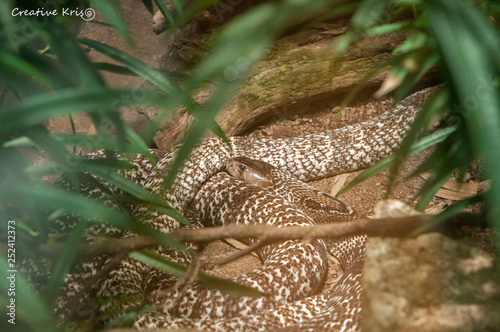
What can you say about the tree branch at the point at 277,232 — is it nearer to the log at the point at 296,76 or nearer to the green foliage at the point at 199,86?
the green foliage at the point at 199,86

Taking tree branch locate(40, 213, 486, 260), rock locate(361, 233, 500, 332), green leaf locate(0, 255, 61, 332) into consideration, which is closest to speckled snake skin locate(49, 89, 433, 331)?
tree branch locate(40, 213, 486, 260)

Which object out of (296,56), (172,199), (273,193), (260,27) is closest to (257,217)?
(273,193)

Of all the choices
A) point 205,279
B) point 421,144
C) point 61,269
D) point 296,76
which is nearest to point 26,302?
point 61,269

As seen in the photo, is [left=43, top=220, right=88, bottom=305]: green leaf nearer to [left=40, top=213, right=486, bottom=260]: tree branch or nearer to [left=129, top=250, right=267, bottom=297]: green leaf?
[left=40, top=213, right=486, bottom=260]: tree branch

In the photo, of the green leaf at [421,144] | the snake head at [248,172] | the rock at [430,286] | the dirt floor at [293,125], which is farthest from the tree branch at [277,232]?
the snake head at [248,172]

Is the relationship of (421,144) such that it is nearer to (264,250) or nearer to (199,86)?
(199,86)

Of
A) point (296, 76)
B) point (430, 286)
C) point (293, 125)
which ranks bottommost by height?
point (293, 125)

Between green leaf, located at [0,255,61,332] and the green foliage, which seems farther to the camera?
green leaf, located at [0,255,61,332]
